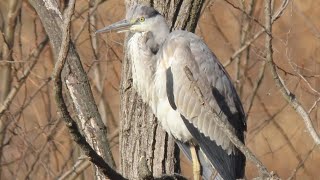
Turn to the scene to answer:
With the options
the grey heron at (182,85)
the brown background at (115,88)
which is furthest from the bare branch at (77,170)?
the grey heron at (182,85)

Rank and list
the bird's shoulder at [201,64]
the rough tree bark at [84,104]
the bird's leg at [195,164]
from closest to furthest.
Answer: the rough tree bark at [84,104]
the bird's shoulder at [201,64]
the bird's leg at [195,164]

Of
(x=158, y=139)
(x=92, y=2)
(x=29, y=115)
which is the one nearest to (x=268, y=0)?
(x=158, y=139)

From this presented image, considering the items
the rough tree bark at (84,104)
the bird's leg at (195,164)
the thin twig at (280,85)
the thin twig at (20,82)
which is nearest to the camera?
the thin twig at (280,85)

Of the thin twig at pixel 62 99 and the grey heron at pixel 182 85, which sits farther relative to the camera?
the grey heron at pixel 182 85

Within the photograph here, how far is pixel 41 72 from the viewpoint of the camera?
5.70m

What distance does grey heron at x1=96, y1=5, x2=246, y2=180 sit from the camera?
3.11 meters

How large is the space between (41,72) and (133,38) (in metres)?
2.59

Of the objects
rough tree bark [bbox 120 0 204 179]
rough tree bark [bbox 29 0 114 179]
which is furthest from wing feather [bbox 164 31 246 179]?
rough tree bark [bbox 29 0 114 179]

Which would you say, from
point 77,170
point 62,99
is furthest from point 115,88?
point 62,99

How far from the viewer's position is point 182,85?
3.19 metres

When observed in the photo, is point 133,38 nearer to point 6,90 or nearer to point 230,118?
point 230,118

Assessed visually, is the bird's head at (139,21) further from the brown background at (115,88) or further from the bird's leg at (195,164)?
the brown background at (115,88)

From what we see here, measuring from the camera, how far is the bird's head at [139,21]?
3093 millimetres

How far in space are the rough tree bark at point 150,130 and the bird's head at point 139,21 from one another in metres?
0.08
